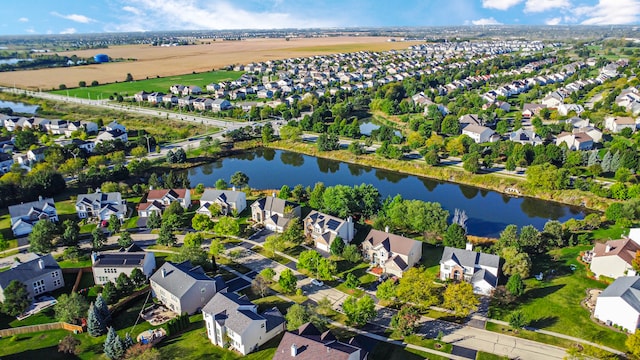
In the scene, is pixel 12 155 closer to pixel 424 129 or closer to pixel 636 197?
pixel 424 129

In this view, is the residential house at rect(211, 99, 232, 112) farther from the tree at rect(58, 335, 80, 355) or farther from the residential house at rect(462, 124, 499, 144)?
the tree at rect(58, 335, 80, 355)

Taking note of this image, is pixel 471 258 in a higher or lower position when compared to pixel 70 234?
higher

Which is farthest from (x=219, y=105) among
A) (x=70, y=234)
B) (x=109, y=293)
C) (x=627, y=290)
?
(x=627, y=290)

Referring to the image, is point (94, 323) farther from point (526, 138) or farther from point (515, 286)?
point (526, 138)

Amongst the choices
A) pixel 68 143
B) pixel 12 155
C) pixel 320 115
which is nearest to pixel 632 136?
pixel 320 115

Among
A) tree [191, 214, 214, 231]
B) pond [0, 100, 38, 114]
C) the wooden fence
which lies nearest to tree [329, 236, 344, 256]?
tree [191, 214, 214, 231]
